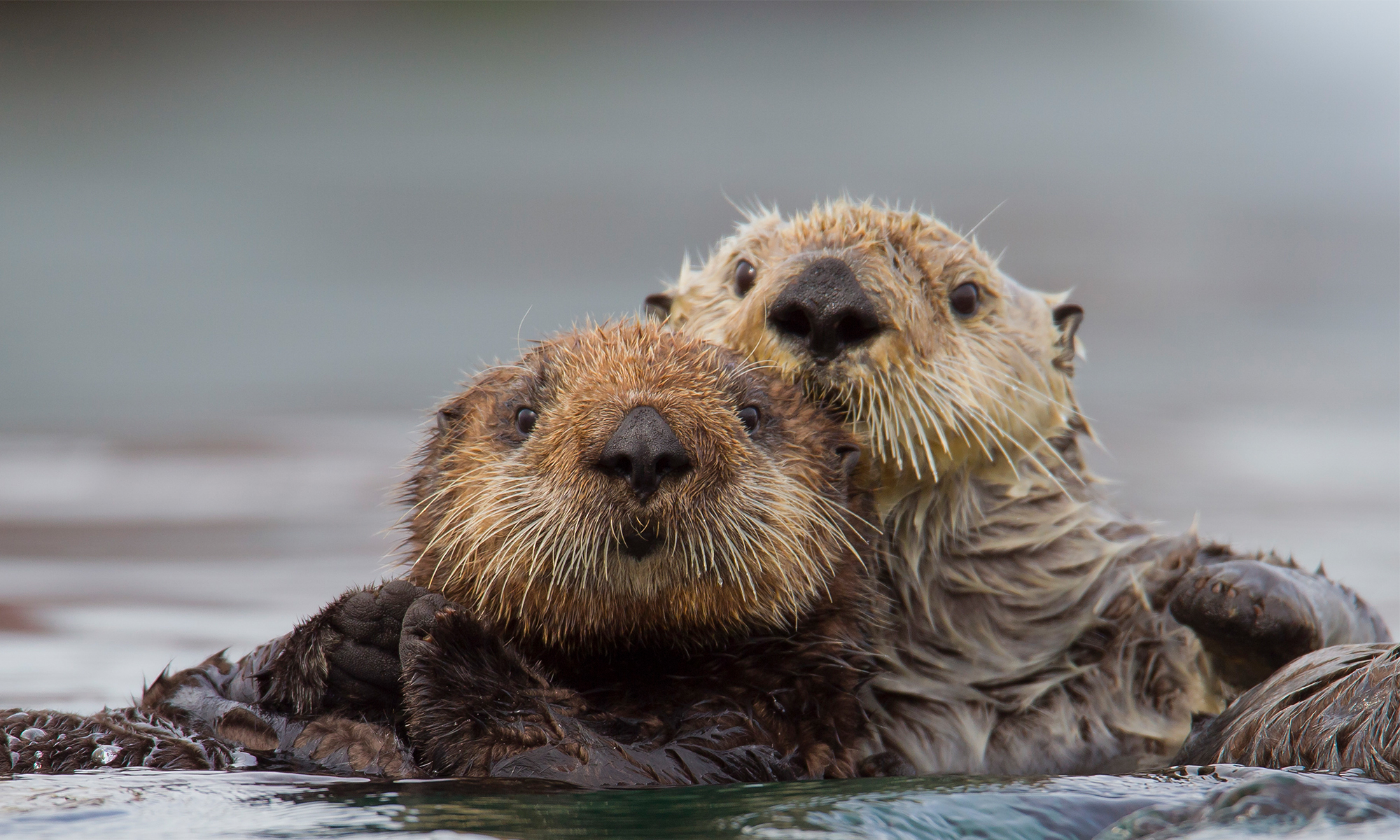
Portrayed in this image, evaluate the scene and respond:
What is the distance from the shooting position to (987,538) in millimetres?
4156

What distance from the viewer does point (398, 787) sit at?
2838 millimetres

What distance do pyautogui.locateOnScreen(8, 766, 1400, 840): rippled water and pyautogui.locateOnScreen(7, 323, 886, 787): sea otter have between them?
212 millimetres

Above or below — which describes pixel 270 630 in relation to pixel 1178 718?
above

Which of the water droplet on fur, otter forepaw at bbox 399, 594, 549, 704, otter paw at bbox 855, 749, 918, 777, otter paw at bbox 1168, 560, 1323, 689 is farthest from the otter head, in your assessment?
otter paw at bbox 1168, 560, 1323, 689

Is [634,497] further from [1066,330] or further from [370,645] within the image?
[1066,330]

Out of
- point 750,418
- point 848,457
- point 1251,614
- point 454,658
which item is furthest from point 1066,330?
point 454,658

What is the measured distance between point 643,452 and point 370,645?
0.77 metres

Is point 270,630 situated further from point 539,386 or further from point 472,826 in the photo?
point 472,826

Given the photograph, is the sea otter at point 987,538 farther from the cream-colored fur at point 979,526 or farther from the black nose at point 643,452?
the black nose at point 643,452

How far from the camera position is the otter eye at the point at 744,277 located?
405cm

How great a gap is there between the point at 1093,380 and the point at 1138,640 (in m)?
11.0

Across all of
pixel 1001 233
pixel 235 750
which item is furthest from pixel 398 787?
pixel 1001 233

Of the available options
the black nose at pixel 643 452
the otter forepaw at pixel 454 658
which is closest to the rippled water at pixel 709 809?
the otter forepaw at pixel 454 658

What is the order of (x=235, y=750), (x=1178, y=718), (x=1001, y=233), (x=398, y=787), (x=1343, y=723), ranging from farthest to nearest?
(x=1001, y=233)
(x=1178, y=718)
(x=235, y=750)
(x=1343, y=723)
(x=398, y=787)
